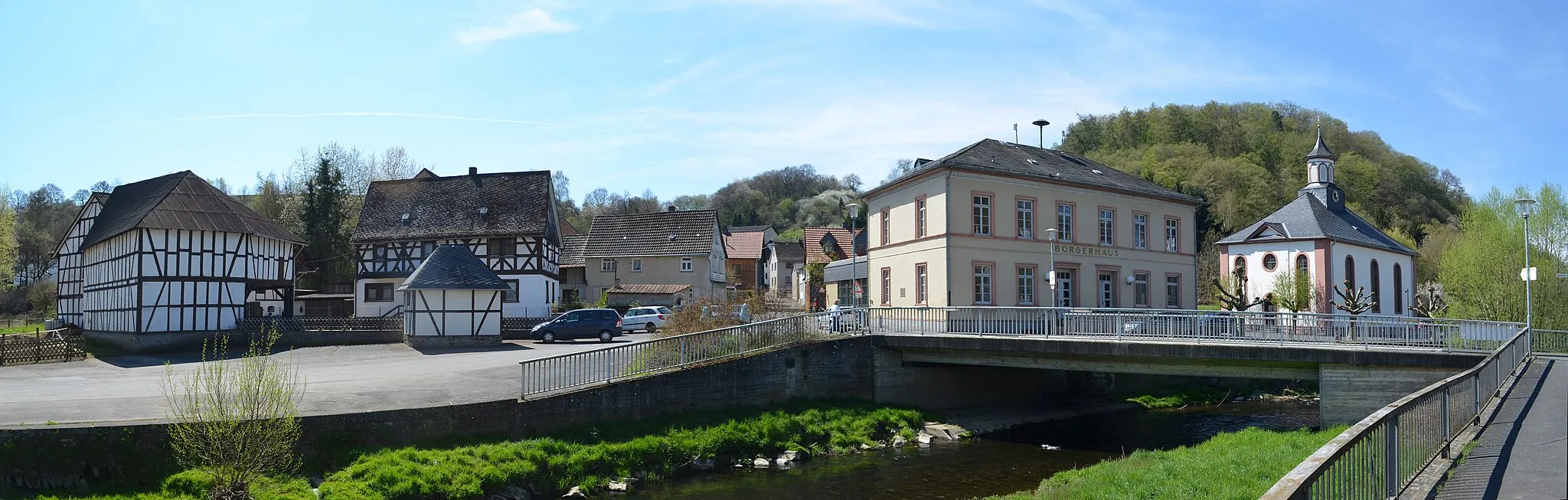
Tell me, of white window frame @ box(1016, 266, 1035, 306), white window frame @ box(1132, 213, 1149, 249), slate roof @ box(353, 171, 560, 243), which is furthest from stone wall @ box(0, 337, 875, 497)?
slate roof @ box(353, 171, 560, 243)

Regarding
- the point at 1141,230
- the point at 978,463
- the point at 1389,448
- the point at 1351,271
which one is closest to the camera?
the point at 1389,448

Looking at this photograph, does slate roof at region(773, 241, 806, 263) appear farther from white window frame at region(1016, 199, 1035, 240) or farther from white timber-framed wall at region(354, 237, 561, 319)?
white window frame at region(1016, 199, 1035, 240)

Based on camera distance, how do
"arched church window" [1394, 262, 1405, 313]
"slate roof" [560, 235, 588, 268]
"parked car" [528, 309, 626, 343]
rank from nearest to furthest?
"parked car" [528, 309, 626, 343], "arched church window" [1394, 262, 1405, 313], "slate roof" [560, 235, 588, 268]

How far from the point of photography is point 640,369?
22.0m

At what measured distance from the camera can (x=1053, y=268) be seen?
3244 cm

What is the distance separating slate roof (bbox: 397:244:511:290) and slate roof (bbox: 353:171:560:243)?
9.02m

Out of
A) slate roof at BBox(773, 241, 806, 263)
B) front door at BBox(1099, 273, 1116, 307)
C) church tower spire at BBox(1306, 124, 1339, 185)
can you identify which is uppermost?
church tower spire at BBox(1306, 124, 1339, 185)

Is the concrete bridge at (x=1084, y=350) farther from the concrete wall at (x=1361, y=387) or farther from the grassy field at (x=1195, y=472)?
the grassy field at (x=1195, y=472)

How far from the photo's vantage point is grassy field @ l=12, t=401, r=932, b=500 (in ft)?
52.2

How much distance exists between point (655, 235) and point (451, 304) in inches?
1005

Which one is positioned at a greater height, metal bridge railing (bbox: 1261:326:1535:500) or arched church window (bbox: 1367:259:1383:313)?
arched church window (bbox: 1367:259:1383:313)

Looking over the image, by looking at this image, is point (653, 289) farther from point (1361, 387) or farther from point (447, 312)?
point (1361, 387)

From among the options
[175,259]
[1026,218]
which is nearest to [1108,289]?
[1026,218]

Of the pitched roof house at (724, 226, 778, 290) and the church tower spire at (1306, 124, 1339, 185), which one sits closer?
the church tower spire at (1306, 124, 1339, 185)
